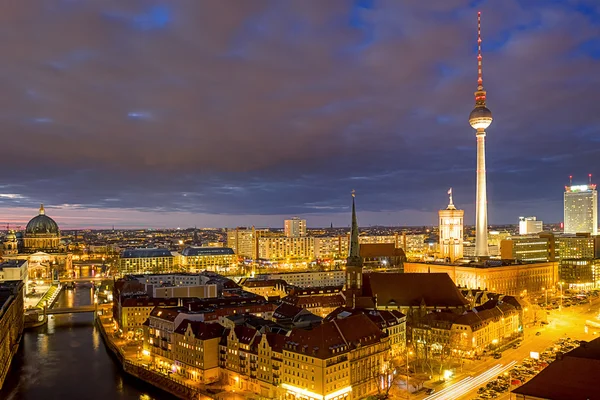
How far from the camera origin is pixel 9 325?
138ft

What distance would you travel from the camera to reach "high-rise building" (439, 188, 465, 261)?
99.9m

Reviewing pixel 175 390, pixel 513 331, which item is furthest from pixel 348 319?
pixel 513 331

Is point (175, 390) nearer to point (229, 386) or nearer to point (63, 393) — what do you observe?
point (229, 386)

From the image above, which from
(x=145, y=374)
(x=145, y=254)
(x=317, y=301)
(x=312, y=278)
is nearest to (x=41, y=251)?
(x=145, y=254)

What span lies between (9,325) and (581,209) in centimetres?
14688

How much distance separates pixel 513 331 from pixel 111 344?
3397 cm

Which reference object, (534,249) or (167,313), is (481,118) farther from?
(167,313)

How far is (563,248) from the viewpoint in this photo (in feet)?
321

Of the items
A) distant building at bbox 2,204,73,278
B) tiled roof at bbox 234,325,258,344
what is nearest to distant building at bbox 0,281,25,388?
tiled roof at bbox 234,325,258,344

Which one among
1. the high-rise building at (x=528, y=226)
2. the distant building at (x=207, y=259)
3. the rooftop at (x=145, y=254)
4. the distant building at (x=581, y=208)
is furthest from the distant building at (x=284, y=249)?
the high-rise building at (x=528, y=226)

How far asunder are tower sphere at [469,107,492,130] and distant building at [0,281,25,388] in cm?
7003

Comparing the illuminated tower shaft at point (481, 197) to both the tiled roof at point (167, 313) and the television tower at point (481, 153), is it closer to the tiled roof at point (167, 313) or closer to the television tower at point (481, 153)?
the television tower at point (481, 153)

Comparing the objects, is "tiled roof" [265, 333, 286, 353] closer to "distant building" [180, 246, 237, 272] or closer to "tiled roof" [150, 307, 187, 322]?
"tiled roof" [150, 307, 187, 322]

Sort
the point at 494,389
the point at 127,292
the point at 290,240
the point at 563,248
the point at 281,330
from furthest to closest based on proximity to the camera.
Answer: the point at 290,240, the point at 563,248, the point at 127,292, the point at 281,330, the point at 494,389
